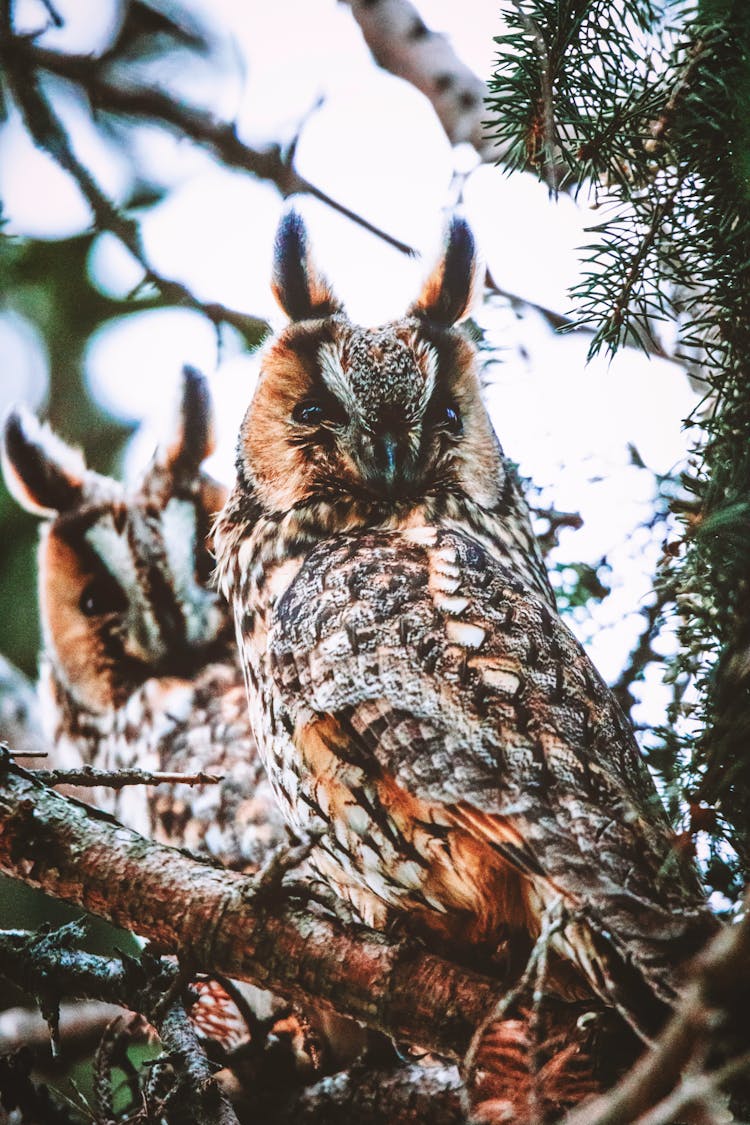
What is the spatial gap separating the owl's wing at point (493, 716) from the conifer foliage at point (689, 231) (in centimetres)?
8

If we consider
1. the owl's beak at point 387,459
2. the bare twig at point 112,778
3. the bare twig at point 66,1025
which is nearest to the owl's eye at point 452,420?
the owl's beak at point 387,459

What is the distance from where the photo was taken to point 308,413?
4.67 ft

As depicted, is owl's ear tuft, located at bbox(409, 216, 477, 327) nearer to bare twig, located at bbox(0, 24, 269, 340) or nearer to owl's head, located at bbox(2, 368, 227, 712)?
owl's head, located at bbox(2, 368, 227, 712)

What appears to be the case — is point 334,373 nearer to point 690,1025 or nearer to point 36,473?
point 36,473

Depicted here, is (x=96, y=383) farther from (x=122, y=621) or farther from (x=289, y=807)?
(x=289, y=807)

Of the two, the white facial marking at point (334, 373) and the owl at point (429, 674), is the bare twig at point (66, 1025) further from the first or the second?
the white facial marking at point (334, 373)

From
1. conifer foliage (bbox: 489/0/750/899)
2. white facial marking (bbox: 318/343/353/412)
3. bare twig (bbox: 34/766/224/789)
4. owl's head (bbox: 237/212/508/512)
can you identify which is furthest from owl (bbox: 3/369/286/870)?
conifer foliage (bbox: 489/0/750/899)

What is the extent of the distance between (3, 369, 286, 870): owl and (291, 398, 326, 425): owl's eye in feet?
1.66

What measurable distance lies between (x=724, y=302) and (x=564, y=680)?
0.47m

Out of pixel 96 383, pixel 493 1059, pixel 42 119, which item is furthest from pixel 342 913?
pixel 42 119

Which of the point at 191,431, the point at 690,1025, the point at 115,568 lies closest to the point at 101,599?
the point at 115,568

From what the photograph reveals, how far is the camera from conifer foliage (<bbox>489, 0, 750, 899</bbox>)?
84cm

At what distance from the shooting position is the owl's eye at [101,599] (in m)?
1.90

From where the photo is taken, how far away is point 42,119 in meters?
2.23
